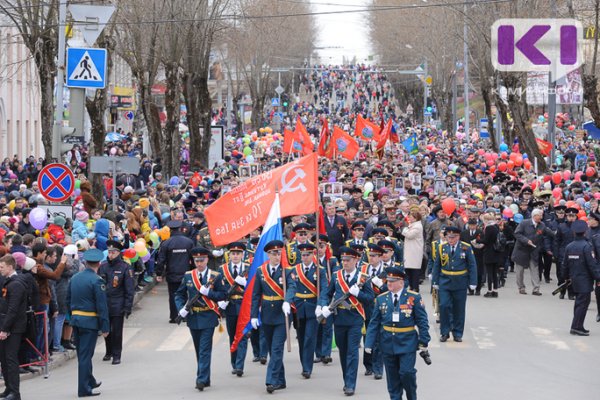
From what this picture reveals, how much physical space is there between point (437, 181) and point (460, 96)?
3037 inches

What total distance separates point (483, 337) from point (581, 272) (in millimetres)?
1818

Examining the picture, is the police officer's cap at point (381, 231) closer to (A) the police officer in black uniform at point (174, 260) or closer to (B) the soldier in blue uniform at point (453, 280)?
(B) the soldier in blue uniform at point (453, 280)

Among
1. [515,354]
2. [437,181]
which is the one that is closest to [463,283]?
[515,354]

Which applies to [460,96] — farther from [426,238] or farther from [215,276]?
[215,276]

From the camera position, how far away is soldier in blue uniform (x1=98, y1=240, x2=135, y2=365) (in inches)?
639

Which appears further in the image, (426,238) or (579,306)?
(426,238)

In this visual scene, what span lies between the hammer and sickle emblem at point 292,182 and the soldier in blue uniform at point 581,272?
219 inches

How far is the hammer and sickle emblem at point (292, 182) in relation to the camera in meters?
14.7

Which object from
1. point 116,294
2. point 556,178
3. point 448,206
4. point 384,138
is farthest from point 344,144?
point 116,294

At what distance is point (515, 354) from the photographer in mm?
16438

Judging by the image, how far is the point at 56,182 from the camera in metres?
21.0

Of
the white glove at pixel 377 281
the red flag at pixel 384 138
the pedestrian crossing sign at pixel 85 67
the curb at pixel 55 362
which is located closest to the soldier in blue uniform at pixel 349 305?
the white glove at pixel 377 281

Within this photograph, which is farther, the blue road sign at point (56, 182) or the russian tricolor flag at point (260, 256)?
the blue road sign at point (56, 182)

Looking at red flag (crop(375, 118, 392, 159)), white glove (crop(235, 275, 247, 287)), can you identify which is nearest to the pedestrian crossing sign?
white glove (crop(235, 275, 247, 287))
